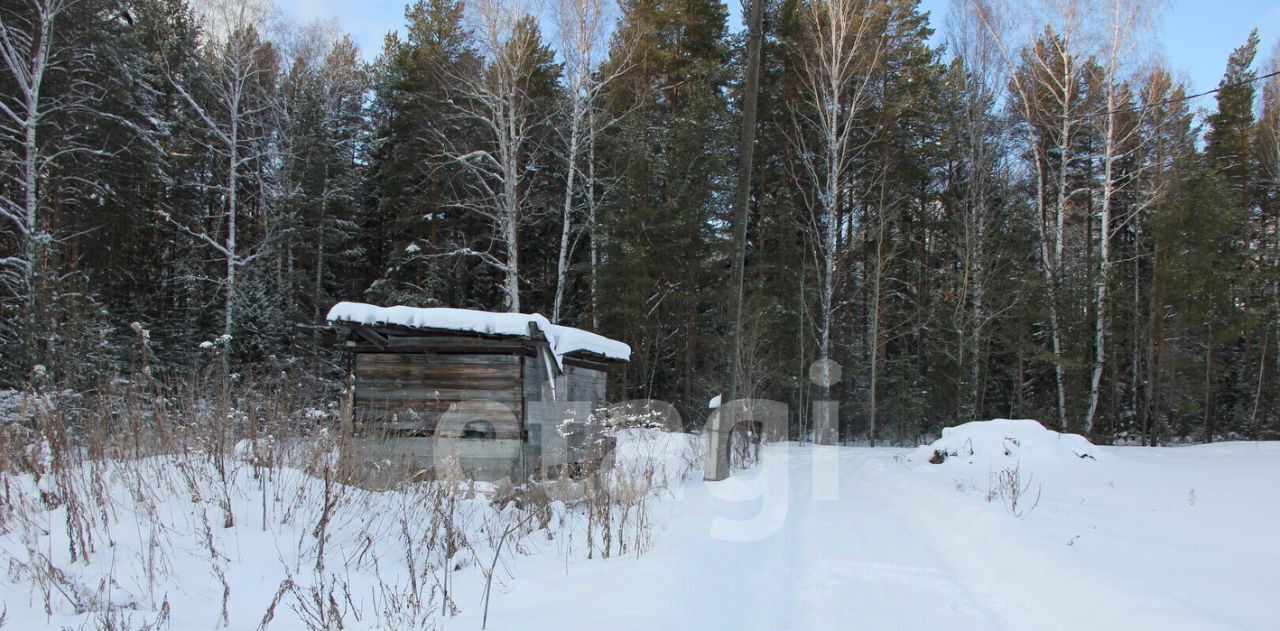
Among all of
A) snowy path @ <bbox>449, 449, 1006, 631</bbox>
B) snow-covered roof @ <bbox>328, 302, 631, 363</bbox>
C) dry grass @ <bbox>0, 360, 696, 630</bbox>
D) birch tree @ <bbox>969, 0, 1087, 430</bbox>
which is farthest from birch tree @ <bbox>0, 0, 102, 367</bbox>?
birch tree @ <bbox>969, 0, 1087, 430</bbox>

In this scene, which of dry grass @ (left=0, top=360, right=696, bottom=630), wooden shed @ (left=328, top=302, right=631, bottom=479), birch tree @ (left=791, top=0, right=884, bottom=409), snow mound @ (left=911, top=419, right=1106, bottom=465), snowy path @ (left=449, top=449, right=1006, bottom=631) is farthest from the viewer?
birch tree @ (left=791, top=0, right=884, bottom=409)

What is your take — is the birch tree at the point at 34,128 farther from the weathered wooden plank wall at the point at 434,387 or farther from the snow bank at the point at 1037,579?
the snow bank at the point at 1037,579

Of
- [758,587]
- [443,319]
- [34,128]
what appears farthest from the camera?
[34,128]

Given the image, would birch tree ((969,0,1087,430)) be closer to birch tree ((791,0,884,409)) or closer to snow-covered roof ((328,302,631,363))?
birch tree ((791,0,884,409))

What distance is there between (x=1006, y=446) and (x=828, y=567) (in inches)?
285

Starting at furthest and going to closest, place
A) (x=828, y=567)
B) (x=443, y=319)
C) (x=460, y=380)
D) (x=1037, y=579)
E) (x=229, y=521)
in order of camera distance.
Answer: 1. (x=460, y=380)
2. (x=443, y=319)
3. (x=828, y=567)
4. (x=1037, y=579)
5. (x=229, y=521)

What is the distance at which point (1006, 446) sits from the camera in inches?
396

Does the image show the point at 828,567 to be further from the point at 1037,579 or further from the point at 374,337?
the point at 374,337

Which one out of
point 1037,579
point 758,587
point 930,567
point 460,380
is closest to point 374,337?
point 460,380

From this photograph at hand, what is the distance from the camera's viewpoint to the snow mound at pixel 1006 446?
32.9 feet

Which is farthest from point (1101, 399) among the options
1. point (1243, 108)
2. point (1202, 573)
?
point (1202, 573)

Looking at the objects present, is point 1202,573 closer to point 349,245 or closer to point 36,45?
point 36,45

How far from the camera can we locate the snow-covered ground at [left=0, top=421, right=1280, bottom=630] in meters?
2.94

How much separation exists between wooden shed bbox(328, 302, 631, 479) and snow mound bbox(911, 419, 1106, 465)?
658 cm
